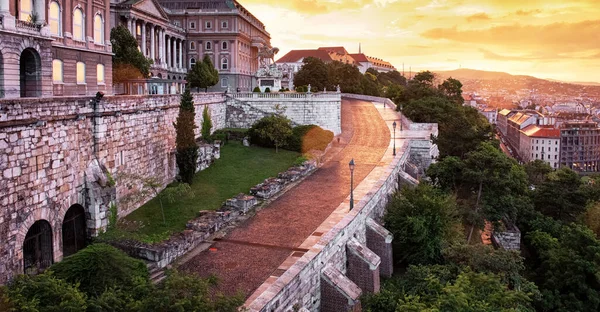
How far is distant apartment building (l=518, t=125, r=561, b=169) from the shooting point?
12888 centimetres

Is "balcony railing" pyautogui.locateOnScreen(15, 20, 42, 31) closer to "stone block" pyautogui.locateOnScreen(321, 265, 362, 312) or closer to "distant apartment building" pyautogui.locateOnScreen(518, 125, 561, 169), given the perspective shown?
"stone block" pyautogui.locateOnScreen(321, 265, 362, 312)

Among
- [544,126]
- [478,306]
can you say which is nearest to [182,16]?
[478,306]

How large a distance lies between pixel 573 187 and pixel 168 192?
3208 centimetres

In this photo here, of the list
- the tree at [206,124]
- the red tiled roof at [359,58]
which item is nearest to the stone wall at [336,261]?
the tree at [206,124]

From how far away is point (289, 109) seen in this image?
46.1 meters

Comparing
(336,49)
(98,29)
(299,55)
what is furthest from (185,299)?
(336,49)

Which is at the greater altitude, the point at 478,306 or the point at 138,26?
the point at 138,26

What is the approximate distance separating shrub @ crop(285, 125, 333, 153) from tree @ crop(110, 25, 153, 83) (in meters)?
14.2

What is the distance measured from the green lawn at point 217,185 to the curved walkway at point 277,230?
243 centimetres

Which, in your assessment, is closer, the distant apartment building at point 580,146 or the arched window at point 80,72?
the arched window at point 80,72

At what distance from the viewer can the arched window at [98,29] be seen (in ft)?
121

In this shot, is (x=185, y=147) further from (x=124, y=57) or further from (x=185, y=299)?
(x=124, y=57)

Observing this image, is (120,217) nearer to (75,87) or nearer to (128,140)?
(128,140)

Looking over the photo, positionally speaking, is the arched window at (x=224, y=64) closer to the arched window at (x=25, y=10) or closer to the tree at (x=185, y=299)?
the arched window at (x=25, y=10)
